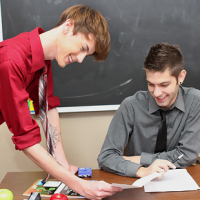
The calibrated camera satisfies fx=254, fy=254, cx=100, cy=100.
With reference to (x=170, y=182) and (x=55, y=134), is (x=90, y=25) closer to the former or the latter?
(x=55, y=134)

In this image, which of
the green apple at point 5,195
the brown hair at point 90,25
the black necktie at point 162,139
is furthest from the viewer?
the black necktie at point 162,139

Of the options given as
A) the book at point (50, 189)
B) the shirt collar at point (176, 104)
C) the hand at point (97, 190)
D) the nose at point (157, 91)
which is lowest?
the book at point (50, 189)

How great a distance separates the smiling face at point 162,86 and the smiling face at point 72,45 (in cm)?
42

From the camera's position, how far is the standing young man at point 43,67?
1.04m

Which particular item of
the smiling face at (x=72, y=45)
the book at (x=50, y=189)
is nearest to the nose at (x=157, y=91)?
the smiling face at (x=72, y=45)

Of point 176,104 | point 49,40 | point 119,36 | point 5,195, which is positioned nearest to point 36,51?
point 49,40

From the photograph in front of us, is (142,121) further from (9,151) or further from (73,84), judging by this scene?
(9,151)

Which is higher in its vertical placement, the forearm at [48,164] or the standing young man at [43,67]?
the standing young man at [43,67]

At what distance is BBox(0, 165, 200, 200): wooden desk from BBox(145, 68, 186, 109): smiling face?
40 centimetres

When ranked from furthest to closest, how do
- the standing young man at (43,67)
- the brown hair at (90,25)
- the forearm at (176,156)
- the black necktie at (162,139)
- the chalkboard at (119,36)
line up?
1. the chalkboard at (119,36)
2. the black necktie at (162,139)
3. the forearm at (176,156)
4. the brown hair at (90,25)
5. the standing young man at (43,67)

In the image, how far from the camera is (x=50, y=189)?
1.16 meters

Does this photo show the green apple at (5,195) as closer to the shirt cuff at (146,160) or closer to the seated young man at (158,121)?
the seated young man at (158,121)

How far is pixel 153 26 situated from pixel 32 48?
46.3 inches

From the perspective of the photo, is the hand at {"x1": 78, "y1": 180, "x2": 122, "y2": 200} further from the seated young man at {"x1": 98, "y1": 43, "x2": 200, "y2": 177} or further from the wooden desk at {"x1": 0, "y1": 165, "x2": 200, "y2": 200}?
the seated young man at {"x1": 98, "y1": 43, "x2": 200, "y2": 177}
